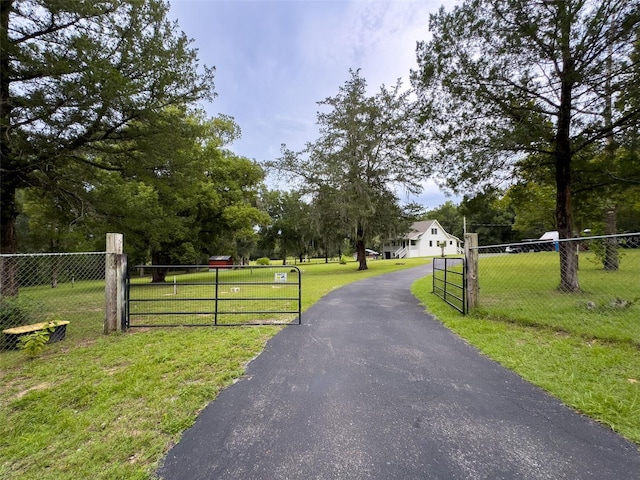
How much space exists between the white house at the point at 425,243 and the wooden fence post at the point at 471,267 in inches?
1261

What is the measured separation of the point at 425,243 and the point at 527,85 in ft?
111

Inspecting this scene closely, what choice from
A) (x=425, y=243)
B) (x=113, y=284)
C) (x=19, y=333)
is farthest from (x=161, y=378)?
(x=425, y=243)

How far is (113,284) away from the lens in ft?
18.0

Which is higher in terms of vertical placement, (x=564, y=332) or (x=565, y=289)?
(x=565, y=289)

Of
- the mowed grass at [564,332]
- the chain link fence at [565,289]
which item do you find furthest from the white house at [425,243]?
the mowed grass at [564,332]

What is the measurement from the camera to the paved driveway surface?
190 centimetres

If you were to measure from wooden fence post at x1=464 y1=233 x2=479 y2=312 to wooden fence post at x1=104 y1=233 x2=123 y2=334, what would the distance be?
22.9 feet

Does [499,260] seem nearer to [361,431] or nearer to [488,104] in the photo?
[488,104]

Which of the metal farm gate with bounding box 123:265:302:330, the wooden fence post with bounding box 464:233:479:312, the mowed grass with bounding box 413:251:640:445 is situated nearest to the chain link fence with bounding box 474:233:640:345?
the mowed grass with bounding box 413:251:640:445

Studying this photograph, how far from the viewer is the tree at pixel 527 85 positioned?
624 cm

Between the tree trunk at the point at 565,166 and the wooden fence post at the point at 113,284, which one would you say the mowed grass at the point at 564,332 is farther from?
the wooden fence post at the point at 113,284

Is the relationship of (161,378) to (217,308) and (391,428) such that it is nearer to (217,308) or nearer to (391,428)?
(391,428)

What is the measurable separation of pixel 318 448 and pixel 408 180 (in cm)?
1997

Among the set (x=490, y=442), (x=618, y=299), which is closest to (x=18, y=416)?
(x=490, y=442)
